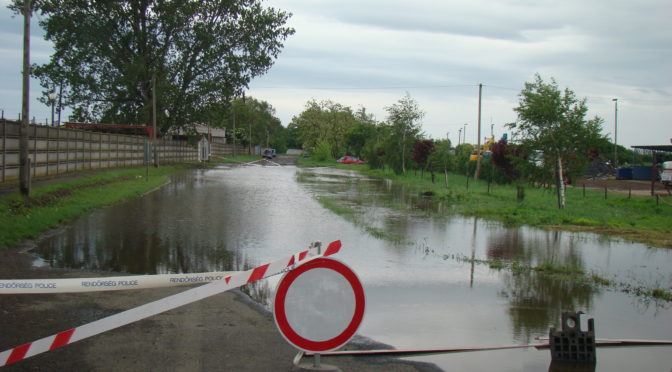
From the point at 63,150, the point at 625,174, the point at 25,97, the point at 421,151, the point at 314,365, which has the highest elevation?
the point at 25,97

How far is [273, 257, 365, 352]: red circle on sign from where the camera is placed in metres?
4.79

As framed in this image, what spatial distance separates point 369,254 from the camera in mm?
11555

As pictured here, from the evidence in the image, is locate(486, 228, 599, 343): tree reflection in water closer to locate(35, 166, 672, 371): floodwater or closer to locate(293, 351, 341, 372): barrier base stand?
locate(35, 166, 672, 371): floodwater

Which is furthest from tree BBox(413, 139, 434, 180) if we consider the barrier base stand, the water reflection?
the barrier base stand

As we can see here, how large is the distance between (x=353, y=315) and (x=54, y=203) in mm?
14573

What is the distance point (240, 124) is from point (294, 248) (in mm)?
106415

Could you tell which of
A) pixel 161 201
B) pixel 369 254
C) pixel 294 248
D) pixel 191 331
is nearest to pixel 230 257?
pixel 294 248

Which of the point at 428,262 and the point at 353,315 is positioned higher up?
the point at 353,315

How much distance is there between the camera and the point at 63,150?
88.7 ft

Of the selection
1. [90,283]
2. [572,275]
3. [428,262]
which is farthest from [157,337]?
[572,275]

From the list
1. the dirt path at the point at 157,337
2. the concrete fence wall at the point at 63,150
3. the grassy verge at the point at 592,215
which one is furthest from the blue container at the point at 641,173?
the dirt path at the point at 157,337

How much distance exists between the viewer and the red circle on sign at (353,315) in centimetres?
479

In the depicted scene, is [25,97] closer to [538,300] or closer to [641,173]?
[538,300]

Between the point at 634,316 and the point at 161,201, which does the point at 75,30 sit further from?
the point at 634,316
